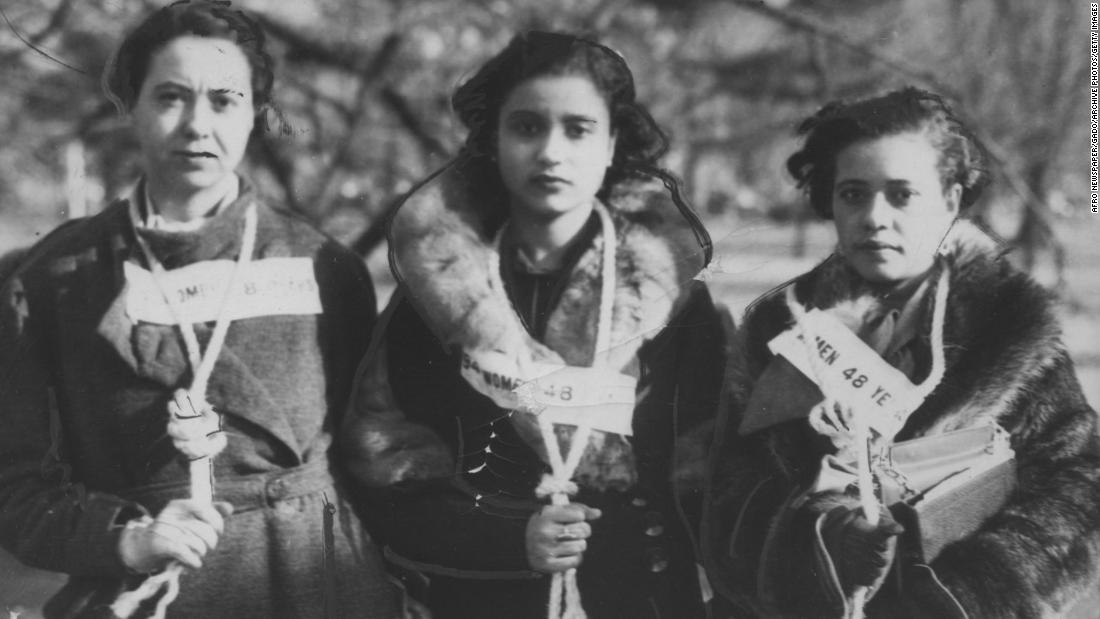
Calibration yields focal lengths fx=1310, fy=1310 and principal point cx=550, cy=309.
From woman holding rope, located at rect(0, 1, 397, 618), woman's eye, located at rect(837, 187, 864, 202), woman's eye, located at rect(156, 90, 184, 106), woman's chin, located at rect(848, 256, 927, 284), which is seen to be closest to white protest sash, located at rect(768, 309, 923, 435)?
woman's chin, located at rect(848, 256, 927, 284)

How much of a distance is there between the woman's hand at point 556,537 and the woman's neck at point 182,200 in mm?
898

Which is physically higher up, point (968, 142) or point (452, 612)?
point (968, 142)

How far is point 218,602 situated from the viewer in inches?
102

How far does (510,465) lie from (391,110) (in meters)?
0.76

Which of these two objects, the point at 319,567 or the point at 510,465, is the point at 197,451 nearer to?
the point at 319,567

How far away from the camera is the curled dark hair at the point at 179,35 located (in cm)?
258

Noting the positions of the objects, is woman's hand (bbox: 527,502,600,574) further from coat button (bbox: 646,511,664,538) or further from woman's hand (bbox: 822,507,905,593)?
woman's hand (bbox: 822,507,905,593)

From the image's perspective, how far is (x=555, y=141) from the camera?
8.24 ft

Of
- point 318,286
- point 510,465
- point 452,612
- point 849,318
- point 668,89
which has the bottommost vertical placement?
point 452,612

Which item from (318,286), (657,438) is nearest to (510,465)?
(657,438)

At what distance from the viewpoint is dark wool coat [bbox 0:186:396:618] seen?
2.57 meters

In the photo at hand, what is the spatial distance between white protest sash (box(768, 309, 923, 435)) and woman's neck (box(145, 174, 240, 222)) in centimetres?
115

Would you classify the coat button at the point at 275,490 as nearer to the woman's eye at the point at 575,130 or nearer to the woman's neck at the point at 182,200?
the woman's neck at the point at 182,200

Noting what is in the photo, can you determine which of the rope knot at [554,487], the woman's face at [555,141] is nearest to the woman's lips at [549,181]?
Result: the woman's face at [555,141]
